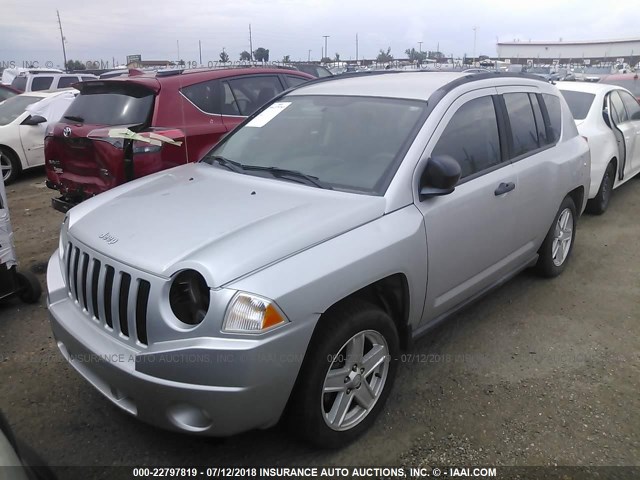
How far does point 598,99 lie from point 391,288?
17.6 feet

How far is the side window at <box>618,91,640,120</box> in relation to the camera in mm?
7172

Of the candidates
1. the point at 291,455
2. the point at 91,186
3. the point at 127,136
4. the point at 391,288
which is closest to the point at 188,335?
the point at 291,455

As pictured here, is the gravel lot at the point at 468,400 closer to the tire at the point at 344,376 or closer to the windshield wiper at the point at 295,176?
the tire at the point at 344,376

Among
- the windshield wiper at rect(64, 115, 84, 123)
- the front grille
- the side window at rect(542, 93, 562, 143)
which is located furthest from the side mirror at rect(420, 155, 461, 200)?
the windshield wiper at rect(64, 115, 84, 123)

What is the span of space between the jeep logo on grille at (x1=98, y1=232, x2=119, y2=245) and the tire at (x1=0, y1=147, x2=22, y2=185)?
7589 millimetres

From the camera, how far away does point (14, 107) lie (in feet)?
31.7

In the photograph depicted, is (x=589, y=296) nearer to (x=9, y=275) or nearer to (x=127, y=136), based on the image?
(x=127, y=136)

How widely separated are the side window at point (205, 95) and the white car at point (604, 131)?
433cm

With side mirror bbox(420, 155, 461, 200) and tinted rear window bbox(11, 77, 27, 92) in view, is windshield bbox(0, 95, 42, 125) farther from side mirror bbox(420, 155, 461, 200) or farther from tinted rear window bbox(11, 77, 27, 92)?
side mirror bbox(420, 155, 461, 200)

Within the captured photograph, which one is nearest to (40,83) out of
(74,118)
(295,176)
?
(74,118)

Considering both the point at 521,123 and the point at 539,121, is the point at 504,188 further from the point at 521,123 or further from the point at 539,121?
the point at 539,121

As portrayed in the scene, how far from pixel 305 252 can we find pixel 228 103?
397 centimetres

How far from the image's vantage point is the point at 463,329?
3889 millimetres

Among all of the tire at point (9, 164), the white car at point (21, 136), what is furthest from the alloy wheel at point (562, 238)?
the tire at point (9, 164)
